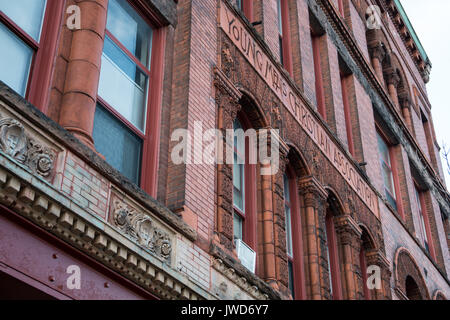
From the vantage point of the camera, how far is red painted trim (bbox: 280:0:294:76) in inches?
597

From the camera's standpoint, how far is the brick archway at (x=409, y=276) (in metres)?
17.0

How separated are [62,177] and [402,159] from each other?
634 inches

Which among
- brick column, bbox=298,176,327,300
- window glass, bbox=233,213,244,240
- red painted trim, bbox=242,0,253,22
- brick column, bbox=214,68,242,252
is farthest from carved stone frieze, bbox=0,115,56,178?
red painted trim, bbox=242,0,253,22

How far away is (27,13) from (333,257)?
836cm

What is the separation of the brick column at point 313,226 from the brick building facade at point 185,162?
0.09ft

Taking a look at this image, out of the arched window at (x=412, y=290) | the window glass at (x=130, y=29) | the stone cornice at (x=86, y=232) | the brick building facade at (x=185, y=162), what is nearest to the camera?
the stone cornice at (x=86, y=232)

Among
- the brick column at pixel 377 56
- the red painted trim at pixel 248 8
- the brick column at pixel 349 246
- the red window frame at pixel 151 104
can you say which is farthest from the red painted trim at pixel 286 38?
the brick column at pixel 377 56

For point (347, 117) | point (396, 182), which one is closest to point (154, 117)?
point (347, 117)

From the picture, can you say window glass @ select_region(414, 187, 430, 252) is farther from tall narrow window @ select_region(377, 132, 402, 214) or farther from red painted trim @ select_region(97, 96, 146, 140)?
red painted trim @ select_region(97, 96, 146, 140)

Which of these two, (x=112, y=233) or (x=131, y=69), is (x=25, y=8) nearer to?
(x=131, y=69)

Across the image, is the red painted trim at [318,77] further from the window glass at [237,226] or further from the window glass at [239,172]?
the window glass at [237,226]

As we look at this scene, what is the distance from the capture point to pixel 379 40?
74.2 feet

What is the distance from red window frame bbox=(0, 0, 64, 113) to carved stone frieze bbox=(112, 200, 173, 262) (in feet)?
4.41
